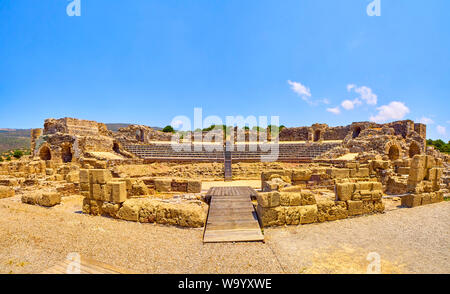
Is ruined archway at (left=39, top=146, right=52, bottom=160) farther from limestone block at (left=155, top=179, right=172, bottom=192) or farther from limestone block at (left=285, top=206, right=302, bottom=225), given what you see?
limestone block at (left=285, top=206, right=302, bottom=225)

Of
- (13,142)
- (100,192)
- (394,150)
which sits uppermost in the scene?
(13,142)

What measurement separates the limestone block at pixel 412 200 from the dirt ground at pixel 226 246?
132 centimetres

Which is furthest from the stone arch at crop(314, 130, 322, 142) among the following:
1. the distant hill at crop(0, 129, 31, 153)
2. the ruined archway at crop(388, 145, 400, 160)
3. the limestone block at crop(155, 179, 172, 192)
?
the distant hill at crop(0, 129, 31, 153)

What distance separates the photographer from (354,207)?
7395mm

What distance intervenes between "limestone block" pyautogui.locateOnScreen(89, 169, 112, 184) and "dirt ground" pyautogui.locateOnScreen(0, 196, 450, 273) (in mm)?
1360

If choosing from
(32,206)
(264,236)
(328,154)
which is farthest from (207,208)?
(328,154)

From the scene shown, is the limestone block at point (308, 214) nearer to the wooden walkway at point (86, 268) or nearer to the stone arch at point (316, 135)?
the wooden walkway at point (86, 268)

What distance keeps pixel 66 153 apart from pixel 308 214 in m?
22.7

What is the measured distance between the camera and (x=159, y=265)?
4.32 meters

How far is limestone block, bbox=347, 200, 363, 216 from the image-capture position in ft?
24.1

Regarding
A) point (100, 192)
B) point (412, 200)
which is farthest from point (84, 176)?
point (412, 200)

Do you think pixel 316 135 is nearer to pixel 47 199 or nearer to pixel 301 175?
pixel 301 175

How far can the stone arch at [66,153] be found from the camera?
19.6 meters

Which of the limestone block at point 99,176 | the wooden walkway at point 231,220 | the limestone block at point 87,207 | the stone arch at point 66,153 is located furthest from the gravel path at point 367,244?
the stone arch at point 66,153
